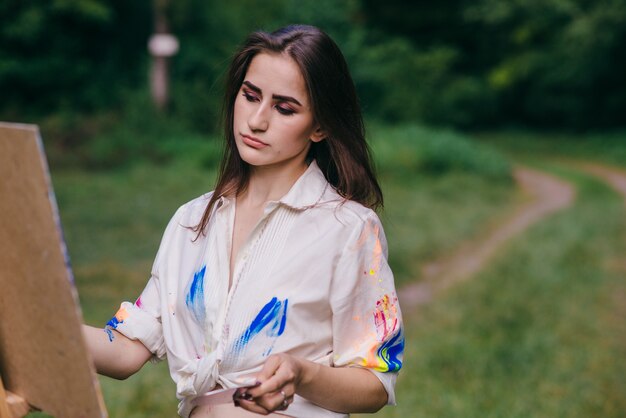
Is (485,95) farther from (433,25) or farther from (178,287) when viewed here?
(178,287)

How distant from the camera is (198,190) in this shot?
460 inches

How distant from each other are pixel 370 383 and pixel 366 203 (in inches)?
13.9

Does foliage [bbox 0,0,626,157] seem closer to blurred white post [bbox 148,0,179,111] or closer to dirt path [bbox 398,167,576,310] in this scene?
blurred white post [bbox 148,0,179,111]

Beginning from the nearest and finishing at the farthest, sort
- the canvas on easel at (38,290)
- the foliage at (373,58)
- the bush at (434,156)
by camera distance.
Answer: the canvas on easel at (38,290)
the bush at (434,156)
the foliage at (373,58)

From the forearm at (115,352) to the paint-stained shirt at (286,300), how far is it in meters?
0.02

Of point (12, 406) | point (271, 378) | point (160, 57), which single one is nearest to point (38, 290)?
point (12, 406)

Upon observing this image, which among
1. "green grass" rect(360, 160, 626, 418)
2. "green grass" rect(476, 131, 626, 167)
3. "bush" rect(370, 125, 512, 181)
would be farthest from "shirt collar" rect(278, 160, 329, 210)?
"green grass" rect(476, 131, 626, 167)

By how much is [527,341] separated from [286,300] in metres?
4.40

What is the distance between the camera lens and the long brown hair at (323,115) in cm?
167

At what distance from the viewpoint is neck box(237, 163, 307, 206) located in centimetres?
174

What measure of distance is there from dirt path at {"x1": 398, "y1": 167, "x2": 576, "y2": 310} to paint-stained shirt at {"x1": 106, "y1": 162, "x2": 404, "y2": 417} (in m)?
5.31

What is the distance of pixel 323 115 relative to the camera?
1.70m

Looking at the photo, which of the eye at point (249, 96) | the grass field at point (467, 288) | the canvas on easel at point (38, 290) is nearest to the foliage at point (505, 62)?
the grass field at point (467, 288)

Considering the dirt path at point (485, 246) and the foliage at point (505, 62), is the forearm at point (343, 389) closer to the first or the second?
the dirt path at point (485, 246)
